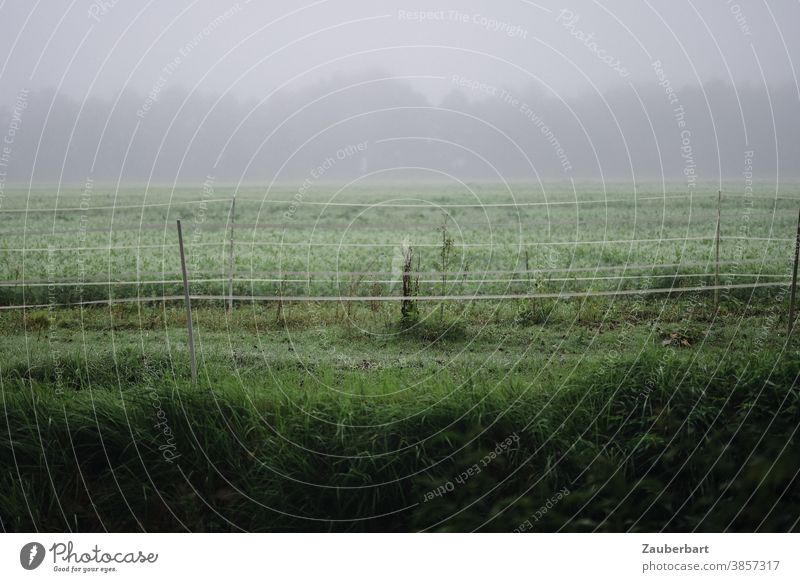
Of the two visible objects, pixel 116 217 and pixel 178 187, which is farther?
pixel 178 187

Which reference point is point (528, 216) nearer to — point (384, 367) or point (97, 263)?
point (97, 263)

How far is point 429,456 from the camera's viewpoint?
434cm

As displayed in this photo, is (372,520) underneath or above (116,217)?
underneath

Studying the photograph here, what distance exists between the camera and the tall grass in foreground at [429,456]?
4.12 m

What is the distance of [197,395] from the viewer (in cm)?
495

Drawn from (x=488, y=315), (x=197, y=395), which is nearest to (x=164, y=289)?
(x=488, y=315)

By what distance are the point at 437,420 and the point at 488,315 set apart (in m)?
3.77

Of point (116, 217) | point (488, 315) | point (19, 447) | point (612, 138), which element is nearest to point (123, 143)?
point (116, 217)

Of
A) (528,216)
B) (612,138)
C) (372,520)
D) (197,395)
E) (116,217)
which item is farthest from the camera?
(612,138)

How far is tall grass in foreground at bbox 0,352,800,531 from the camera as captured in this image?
412 centimetres

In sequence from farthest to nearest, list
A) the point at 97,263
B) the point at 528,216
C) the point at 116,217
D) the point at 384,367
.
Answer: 1. the point at 528,216
2. the point at 116,217
3. the point at 97,263
4. the point at 384,367

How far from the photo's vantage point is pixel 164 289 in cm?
992

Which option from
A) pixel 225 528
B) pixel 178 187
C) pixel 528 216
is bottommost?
pixel 225 528

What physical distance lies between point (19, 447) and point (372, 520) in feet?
8.16
